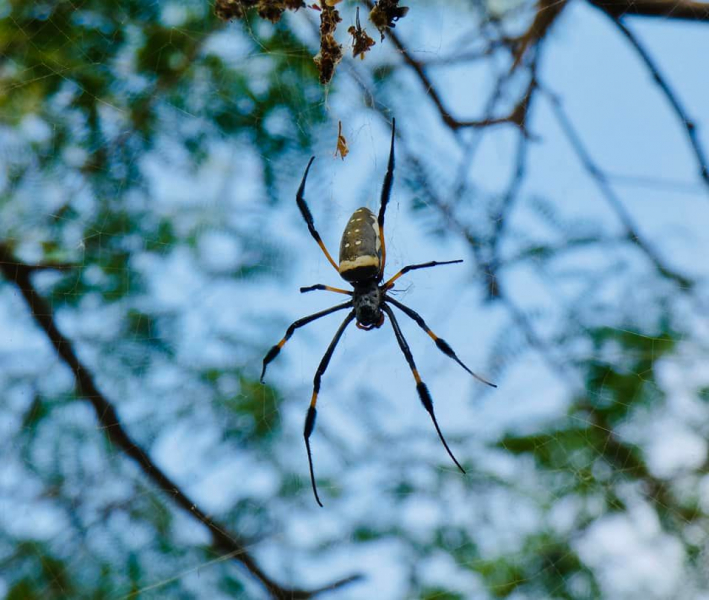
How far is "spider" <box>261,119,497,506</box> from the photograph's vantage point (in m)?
2.91

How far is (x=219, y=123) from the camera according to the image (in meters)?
4.14

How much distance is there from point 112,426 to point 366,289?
1.65 metres

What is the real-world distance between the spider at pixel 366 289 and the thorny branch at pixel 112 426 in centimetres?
92

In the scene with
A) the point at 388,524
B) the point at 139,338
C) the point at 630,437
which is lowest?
the point at 630,437

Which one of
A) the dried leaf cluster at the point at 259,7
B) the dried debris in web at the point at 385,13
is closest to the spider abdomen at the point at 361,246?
the dried debris in web at the point at 385,13

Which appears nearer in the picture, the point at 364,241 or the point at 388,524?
the point at 364,241

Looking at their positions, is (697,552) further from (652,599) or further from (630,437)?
(630,437)

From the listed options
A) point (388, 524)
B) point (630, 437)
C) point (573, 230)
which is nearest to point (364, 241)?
point (573, 230)

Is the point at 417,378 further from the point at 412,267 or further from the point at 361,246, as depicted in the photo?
the point at 361,246

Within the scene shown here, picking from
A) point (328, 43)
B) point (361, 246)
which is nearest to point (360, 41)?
point (328, 43)

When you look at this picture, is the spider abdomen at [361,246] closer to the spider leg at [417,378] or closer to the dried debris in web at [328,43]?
the spider leg at [417,378]

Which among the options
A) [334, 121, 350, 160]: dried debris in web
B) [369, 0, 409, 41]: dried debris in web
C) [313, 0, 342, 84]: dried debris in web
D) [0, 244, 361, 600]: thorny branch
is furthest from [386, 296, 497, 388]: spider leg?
[0, 244, 361, 600]: thorny branch

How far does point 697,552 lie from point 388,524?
1642 mm

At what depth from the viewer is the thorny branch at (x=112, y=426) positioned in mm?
3678
